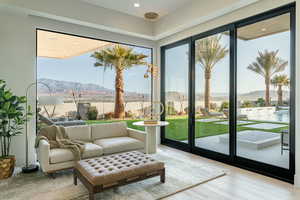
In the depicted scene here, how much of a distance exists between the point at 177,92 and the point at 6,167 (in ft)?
12.5

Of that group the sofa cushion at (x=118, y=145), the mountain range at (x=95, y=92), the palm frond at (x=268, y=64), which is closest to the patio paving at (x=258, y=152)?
the mountain range at (x=95, y=92)

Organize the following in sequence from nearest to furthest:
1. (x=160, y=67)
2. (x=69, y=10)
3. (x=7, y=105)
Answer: (x=7, y=105)
(x=69, y=10)
(x=160, y=67)

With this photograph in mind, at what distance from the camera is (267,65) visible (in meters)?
3.29

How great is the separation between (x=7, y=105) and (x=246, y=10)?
170 inches

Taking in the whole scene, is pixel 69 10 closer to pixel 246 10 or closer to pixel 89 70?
pixel 89 70

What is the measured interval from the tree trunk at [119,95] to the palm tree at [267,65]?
3.01 meters

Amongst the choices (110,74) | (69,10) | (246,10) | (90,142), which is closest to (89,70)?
(110,74)

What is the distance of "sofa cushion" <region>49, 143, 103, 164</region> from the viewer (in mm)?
3037

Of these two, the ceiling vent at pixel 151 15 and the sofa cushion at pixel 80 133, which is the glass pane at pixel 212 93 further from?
the sofa cushion at pixel 80 133

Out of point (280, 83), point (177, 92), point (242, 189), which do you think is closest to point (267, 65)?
point (280, 83)

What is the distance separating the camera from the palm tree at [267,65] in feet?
10.3

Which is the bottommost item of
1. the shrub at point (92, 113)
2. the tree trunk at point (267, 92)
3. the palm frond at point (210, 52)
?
the shrub at point (92, 113)

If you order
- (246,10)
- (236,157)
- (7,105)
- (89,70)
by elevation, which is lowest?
(236,157)

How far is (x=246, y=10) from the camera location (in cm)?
345
